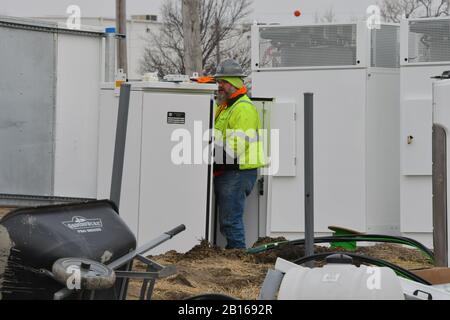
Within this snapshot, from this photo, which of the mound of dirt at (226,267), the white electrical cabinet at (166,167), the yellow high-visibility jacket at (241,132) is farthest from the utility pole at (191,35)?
the mound of dirt at (226,267)

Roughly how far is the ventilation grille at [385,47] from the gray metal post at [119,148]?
455 centimetres

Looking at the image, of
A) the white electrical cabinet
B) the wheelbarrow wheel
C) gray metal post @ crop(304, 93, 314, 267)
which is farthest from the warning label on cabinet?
the wheelbarrow wheel

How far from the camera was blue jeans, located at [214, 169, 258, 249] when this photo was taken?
29.6ft

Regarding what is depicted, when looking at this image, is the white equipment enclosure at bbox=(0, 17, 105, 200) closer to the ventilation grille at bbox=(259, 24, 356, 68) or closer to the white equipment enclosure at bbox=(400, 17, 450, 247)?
the ventilation grille at bbox=(259, 24, 356, 68)

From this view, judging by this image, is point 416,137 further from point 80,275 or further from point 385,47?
point 80,275

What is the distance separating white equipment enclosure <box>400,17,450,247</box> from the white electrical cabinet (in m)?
2.62

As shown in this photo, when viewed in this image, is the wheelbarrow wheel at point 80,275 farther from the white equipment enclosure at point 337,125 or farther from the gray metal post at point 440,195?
the white equipment enclosure at point 337,125

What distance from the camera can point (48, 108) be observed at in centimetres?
957

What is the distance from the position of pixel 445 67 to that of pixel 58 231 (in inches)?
265

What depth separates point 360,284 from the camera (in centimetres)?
393

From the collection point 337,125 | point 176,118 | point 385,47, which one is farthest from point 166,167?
point 385,47

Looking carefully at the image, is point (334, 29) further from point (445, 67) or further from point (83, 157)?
point (83, 157)

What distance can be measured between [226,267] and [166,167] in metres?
1.52
